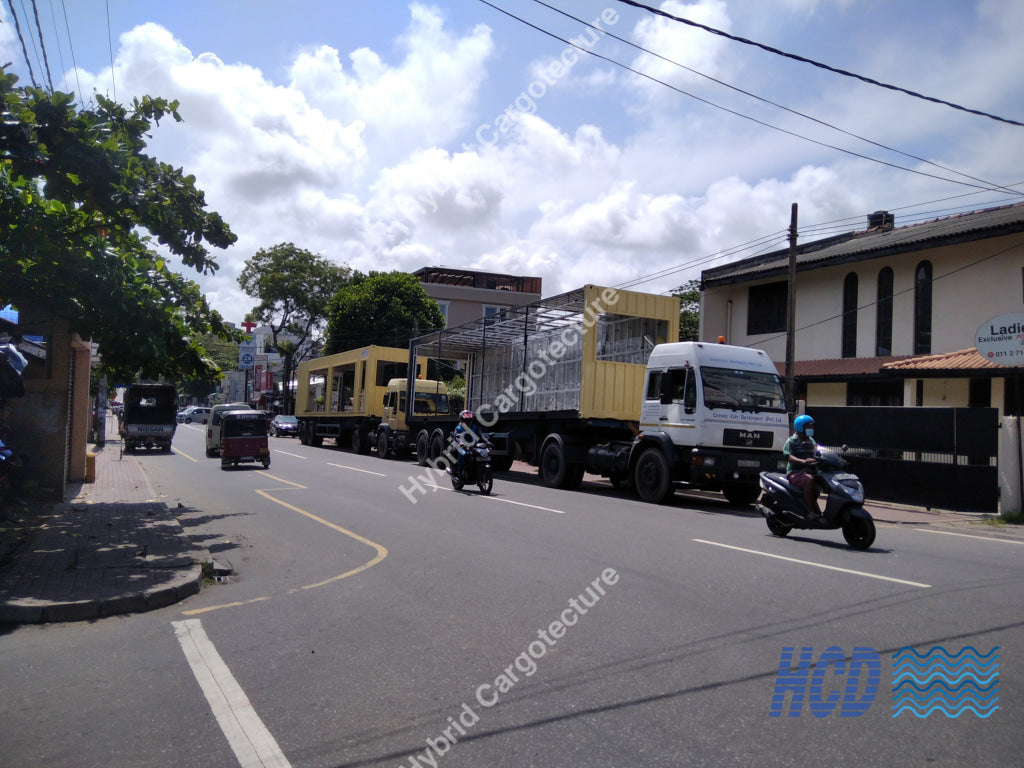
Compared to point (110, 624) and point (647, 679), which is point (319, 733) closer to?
point (647, 679)

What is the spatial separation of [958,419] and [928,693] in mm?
12151

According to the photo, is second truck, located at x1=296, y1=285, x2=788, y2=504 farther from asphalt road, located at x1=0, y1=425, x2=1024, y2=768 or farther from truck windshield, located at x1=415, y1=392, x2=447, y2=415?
asphalt road, located at x1=0, y1=425, x2=1024, y2=768

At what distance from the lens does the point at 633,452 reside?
1591 centimetres

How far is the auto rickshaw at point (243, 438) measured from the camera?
2248 centimetres

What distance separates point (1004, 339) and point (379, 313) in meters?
32.8

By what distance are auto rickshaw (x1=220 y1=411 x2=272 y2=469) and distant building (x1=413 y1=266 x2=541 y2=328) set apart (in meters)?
30.6

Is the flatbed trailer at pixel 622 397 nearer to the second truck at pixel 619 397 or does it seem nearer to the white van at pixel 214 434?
the second truck at pixel 619 397

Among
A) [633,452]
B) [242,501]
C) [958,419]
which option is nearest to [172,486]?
[242,501]

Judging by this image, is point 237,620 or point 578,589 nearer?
point 237,620

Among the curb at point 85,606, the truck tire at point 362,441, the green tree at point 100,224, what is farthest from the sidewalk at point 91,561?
the truck tire at point 362,441

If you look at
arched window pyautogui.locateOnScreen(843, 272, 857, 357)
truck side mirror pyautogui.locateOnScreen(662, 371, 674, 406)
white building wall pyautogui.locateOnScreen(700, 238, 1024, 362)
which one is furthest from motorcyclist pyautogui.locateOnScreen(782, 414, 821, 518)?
arched window pyautogui.locateOnScreen(843, 272, 857, 357)

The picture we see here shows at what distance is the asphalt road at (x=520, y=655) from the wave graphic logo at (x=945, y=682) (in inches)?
2.6

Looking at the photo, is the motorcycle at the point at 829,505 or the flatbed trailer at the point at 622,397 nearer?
the motorcycle at the point at 829,505

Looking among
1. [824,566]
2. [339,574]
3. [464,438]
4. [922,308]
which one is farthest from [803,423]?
[922,308]
